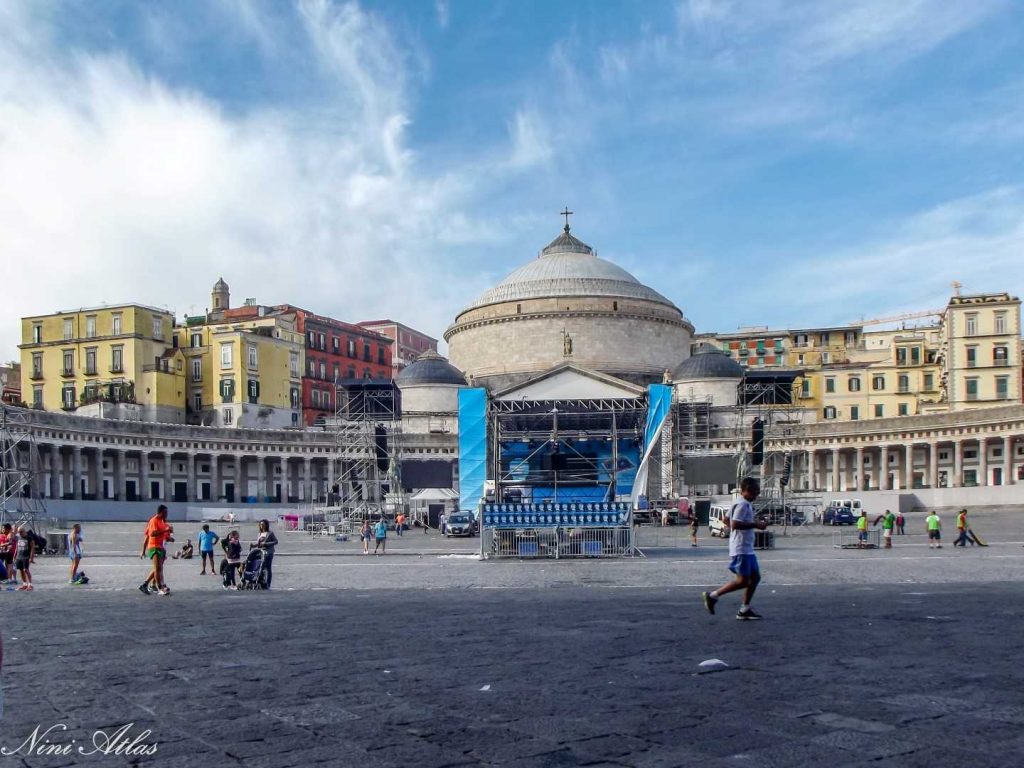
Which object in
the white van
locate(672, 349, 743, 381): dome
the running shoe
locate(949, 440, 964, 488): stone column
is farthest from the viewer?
locate(672, 349, 743, 381): dome

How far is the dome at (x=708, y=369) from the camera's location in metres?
83.1

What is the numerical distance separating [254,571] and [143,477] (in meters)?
57.2

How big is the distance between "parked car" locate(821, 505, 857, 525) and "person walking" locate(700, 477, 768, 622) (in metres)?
44.0

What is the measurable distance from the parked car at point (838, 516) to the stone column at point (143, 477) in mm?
45108

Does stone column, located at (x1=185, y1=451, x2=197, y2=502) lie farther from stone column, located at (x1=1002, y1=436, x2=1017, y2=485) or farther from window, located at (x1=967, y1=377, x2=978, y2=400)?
window, located at (x1=967, y1=377, x2=978, y2=400)

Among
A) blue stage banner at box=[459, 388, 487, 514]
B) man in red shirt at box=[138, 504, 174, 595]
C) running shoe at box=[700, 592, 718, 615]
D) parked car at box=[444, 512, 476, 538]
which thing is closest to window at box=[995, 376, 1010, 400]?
blue stage banner at box=[459, 388, 487, 514]

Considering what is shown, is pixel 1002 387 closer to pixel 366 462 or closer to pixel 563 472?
pixel 563 472

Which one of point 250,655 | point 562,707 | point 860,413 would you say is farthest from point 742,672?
point 860,413

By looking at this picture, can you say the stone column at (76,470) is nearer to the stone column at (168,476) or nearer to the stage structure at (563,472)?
the stone column at (168,476)

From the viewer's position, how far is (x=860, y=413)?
89.1 m

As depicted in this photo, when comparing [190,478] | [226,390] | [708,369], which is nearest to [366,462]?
[190,478]

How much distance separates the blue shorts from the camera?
41.0ft

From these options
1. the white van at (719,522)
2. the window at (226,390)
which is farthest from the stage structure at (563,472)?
the window at (226,390)

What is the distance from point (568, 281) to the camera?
8806 centimetres
